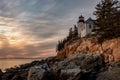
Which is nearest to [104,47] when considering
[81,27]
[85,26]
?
[85,26]

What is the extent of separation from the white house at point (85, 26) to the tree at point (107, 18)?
18828 mm

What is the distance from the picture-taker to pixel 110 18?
58.6m

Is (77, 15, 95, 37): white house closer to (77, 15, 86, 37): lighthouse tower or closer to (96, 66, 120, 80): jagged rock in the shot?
(77, 15, 86, 37): lighthouse tower

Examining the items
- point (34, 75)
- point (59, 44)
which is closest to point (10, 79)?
point (34, 75)

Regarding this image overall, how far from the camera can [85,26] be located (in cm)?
8481

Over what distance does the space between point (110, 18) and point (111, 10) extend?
287cm

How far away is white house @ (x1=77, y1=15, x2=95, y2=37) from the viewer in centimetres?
8296

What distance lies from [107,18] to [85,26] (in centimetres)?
2605

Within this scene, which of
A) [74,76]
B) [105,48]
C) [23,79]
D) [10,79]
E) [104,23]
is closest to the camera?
[74,76]

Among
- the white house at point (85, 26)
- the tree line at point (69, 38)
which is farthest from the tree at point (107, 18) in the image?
the tree line at point (69, 38)

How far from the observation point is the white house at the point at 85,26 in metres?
83.0

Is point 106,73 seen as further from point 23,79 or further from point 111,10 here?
point 111,10

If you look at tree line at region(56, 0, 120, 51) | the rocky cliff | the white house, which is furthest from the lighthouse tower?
tree line at region(56, 0, 120, 51)

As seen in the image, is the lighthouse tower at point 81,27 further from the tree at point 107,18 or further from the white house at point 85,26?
the tree at point 107,18
